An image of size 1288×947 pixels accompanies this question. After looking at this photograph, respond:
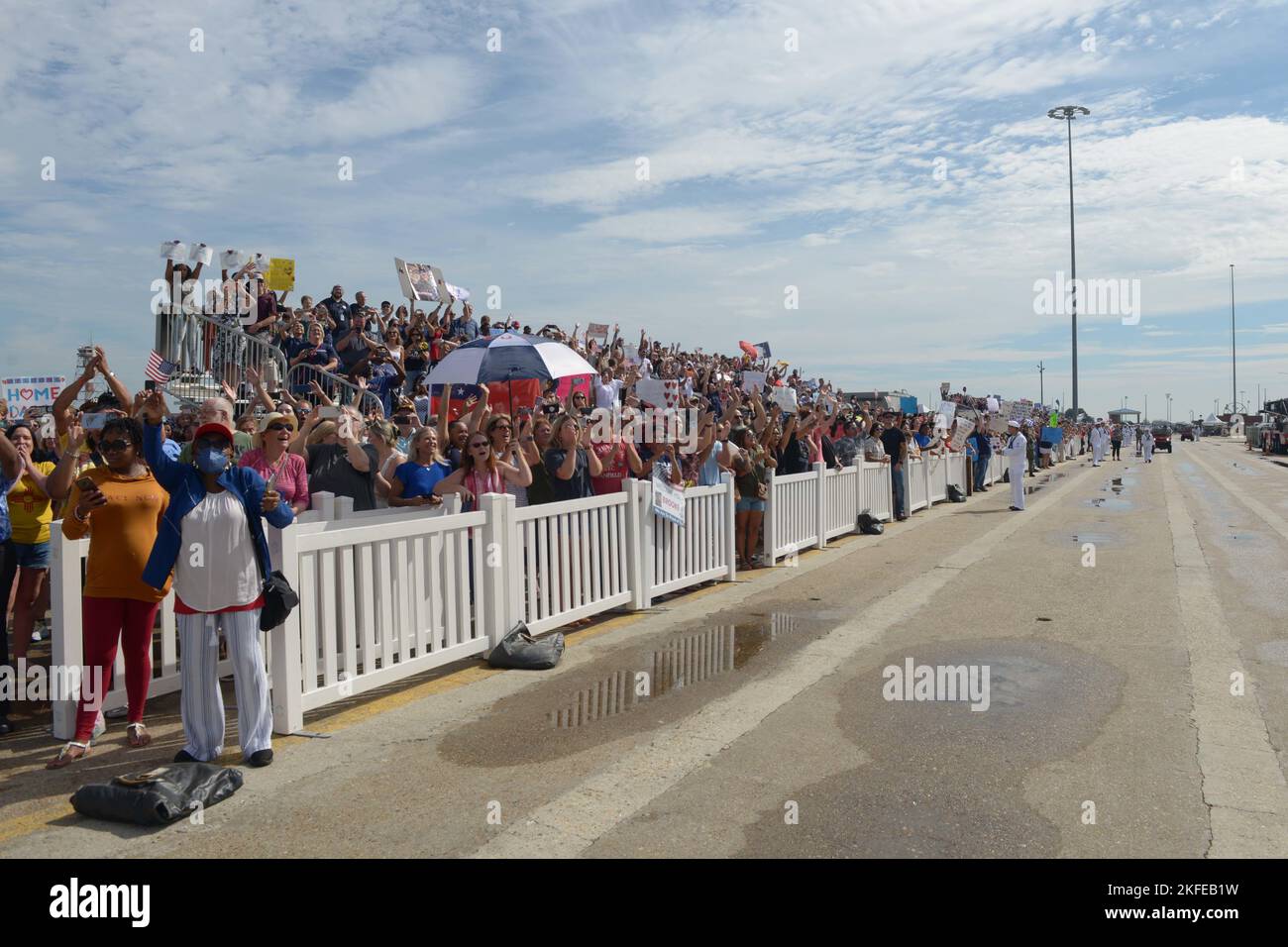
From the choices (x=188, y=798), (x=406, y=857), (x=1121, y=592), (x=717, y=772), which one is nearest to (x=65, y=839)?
(x=188, y=798)

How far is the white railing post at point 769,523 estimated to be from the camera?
12.2m

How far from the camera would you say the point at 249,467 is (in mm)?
6426

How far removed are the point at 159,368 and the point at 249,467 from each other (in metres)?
5.97

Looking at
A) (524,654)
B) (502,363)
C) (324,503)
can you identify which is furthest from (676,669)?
(502,363)

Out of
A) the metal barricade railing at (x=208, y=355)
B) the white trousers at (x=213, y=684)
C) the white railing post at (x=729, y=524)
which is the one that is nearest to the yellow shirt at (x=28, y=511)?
the white trousers at (x=213, y=684)

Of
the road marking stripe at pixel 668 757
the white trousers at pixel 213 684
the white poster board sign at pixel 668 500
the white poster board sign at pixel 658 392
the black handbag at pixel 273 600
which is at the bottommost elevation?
the road marking stripe at pixel 668 757

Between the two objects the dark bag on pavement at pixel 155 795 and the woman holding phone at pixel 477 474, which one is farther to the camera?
the woman holding phone at pixel 477 474

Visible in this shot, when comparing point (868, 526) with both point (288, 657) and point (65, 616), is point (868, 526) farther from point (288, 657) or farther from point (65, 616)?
point (65, 616)

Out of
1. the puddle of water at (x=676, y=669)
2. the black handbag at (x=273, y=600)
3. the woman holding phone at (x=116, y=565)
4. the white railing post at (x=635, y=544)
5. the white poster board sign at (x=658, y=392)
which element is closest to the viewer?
the black handbag at (x=273, y=600)

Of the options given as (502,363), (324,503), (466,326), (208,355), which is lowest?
(324,503)

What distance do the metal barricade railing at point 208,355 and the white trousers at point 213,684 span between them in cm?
791

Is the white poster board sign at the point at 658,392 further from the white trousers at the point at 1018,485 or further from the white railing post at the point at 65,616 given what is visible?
the white trousers at the point at 1018,485

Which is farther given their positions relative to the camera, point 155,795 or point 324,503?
point 324,503
